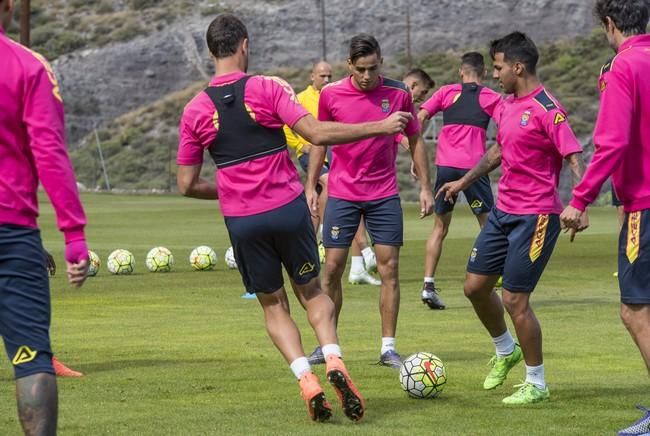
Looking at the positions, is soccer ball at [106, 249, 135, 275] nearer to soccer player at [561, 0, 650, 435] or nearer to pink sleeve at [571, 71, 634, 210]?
soccer player at [561, 0, 650, 435]

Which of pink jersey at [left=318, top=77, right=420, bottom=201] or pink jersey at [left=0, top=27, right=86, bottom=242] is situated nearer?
pink jersey at [left=0, top=27, right=86, bottom=242]

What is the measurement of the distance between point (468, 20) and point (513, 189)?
258ft

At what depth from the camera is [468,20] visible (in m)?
86.8

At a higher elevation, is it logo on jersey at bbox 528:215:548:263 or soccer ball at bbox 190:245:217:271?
logo on jersey at bbox 528:215:548:263

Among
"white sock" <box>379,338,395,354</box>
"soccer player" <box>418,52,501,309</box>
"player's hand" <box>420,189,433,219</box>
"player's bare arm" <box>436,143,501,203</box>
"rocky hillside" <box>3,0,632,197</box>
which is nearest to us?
"player's bare arm" <box>436,143,501,203</box>

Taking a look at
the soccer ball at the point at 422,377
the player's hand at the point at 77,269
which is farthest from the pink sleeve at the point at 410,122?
the player's hand at the point at 77,269

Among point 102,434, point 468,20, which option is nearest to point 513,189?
point 102,434

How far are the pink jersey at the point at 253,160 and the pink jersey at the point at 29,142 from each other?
228 centimetres

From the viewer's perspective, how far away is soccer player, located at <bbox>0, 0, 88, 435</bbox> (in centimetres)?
612

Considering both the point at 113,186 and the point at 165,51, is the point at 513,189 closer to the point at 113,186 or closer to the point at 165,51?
the point at 113,186

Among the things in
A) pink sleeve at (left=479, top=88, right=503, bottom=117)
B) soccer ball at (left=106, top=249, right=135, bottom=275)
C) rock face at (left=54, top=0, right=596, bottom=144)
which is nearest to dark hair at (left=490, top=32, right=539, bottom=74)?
pink sleeve at (left=479, top=88, right=503, bottom=117)

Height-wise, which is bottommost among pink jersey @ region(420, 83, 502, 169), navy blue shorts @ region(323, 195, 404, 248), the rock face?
the rock face

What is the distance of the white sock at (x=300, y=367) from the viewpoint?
8.41 metres

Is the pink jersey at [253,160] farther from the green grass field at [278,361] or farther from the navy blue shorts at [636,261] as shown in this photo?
the navy blue shorts at [636,261]
